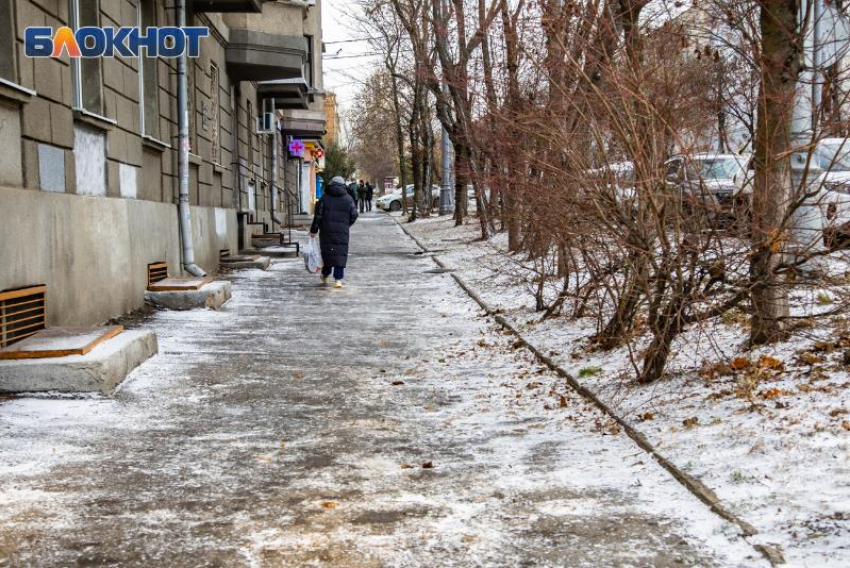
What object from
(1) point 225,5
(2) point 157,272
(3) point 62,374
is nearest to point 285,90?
(1) point 225,5

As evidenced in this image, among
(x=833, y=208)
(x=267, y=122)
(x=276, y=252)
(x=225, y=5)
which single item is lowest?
(x=276, y=252)

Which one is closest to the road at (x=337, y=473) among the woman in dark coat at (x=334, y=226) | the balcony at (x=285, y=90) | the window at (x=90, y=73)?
the window at (x=90, y=73)

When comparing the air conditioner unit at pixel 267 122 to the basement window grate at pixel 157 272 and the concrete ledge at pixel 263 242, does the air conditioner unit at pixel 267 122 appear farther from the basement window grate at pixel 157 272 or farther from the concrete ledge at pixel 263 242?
the basement window grate at pixel 157 272

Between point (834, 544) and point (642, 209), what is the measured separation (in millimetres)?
2797

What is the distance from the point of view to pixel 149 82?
1234cm

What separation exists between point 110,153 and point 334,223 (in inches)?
190

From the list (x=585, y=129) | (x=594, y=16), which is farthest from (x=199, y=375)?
(x=594, y=16)

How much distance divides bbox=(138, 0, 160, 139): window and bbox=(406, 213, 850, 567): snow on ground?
7178mm

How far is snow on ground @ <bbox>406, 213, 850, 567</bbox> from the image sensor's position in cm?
364

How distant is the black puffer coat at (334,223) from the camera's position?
46.7 ft

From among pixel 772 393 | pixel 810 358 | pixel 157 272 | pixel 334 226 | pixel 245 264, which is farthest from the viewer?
pixel 245 264

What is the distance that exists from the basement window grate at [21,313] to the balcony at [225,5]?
8.45 metres

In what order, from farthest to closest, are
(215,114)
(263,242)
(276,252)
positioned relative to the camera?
(263,242)
(276,252)
(215,114)

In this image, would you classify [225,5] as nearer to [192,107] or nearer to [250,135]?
[192,107]
